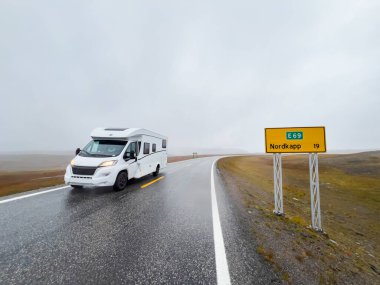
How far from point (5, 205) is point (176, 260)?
632cm

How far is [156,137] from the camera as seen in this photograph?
37.8 feet

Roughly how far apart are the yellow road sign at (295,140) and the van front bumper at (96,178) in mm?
6217

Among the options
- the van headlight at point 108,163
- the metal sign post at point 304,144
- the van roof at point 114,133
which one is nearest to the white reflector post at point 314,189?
the metal sign post at point 304,144

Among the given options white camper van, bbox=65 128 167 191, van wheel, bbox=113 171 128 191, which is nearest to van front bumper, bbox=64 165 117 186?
white camper van, bbox=65 128 167 191

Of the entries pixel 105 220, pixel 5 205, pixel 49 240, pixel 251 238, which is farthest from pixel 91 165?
pixel 251 238

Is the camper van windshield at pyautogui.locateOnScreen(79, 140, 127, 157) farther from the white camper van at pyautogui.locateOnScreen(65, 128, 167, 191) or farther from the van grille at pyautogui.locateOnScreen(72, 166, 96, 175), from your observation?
the van grille at pyautogui.locateOnScreen(72, 166, 96, 175)

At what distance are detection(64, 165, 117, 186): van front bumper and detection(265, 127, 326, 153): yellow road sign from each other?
622cm

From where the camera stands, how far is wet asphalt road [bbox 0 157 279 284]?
2.39m

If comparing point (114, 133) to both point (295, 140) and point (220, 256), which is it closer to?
point (220, 256)

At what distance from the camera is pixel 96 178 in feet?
21.0

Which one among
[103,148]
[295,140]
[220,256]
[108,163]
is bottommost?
[220,256]

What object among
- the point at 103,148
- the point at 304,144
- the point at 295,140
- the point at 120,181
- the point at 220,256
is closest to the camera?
the point at 220,256

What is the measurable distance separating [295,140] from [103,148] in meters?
8.05

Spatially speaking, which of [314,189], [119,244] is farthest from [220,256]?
[314,189]
